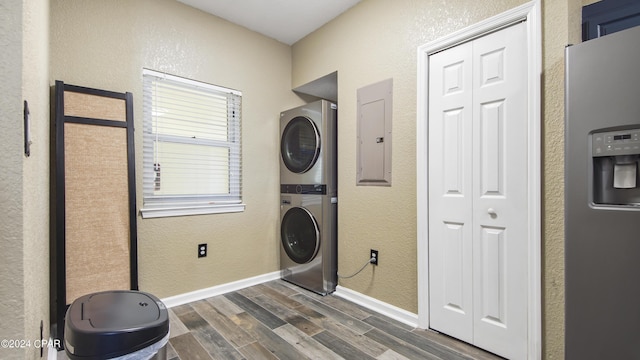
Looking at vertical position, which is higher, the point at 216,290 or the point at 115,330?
the point at 115,330

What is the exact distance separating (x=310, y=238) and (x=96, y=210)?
5.66 ft

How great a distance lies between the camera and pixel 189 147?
2598 mm

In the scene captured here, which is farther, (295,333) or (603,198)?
(295,333)

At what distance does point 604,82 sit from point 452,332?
163 cm

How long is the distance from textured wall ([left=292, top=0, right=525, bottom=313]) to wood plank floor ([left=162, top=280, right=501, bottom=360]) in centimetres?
25

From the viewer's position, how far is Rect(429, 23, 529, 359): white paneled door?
1597 millimetres

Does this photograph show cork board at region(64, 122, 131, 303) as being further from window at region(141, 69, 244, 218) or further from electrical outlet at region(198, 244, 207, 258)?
electrical outlet at region(198, 244, 207, 258)

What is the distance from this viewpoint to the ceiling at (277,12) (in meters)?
2.47

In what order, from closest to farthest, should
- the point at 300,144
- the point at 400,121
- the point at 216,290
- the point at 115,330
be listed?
1. the point at 115,330
2. the point at 400,121
3. the point at 216,290
4. the point at 300,144

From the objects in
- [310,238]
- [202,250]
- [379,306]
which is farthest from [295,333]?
[202,250]

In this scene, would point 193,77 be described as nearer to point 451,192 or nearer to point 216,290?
point 216,290

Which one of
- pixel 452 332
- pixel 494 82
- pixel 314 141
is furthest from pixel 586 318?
pixel 314 141

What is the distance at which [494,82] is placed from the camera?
1691 millimetres

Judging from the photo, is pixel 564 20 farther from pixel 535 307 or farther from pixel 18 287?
pixel 18 287
